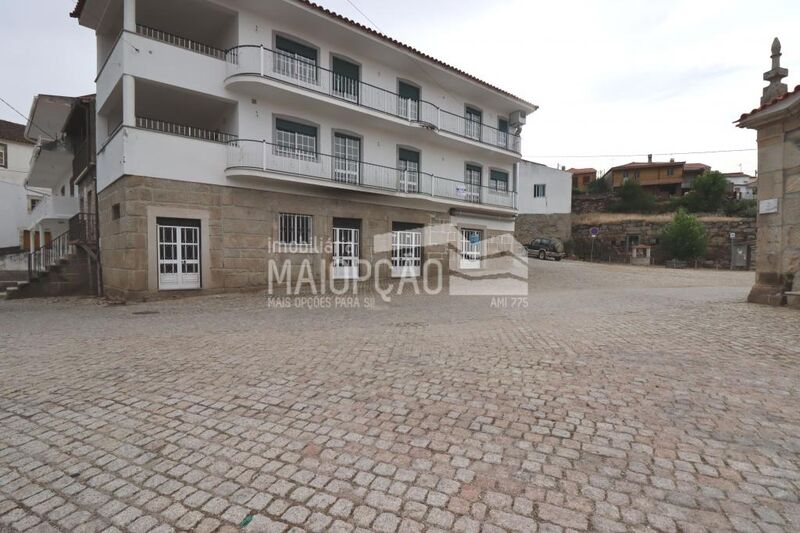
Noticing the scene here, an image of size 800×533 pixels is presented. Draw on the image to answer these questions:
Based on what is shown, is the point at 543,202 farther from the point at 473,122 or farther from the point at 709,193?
the point at 473,122

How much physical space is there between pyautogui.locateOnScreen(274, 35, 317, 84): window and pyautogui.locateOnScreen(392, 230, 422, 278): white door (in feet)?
22.4

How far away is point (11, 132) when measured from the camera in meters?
30.0

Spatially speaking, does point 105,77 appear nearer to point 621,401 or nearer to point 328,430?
point 328,430

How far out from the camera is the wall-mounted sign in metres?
9.41

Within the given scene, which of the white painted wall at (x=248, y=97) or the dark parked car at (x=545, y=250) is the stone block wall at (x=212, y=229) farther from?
the dark parked car at (x=545, y=250)

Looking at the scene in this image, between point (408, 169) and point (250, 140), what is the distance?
7216mm

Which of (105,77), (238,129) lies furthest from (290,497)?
(105,77)

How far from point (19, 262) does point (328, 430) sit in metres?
23.2

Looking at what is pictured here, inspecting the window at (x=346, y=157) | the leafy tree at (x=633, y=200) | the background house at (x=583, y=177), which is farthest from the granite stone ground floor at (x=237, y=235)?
the background house at (x=583, y=177)

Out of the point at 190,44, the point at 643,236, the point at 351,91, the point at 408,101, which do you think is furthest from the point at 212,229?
the point at 643,236

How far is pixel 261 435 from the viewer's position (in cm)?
297

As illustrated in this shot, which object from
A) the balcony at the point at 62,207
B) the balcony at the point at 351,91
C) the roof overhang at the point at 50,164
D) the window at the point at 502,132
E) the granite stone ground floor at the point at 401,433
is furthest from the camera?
the window at the point at 502,132

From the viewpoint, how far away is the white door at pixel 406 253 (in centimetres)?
1712

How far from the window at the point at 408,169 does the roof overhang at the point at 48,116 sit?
44.9 ft
